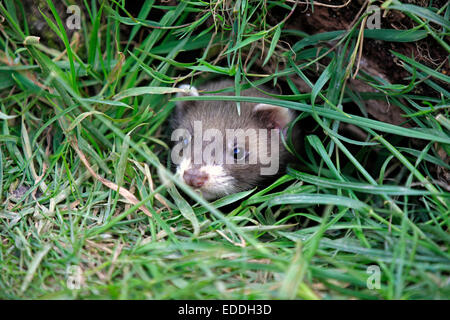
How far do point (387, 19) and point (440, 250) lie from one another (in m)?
2.08

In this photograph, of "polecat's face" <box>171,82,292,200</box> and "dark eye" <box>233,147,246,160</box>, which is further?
"dark eye" <box>233,147,246,160</box>

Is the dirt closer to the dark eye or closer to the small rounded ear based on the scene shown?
the small rounded ear

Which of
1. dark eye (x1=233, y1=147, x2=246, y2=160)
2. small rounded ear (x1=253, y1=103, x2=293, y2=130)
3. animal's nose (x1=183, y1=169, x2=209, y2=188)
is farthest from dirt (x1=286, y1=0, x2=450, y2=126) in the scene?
animal's nose (x1=183, y1=169, x2=209, y2=188)

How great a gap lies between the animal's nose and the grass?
16 centimetres

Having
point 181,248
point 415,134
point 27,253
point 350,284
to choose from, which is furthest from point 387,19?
point 27,253

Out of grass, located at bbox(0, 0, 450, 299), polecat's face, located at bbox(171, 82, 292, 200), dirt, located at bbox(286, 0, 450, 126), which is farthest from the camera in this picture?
polecat's face, located at bbox(171, 82, 292, 200)

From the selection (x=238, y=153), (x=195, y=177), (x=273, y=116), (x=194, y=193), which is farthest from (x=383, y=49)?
(x=194, y=193)

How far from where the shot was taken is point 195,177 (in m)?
3.48

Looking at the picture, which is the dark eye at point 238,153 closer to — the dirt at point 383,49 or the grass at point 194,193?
the grass at point 194,193

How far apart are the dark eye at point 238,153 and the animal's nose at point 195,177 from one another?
404 mm

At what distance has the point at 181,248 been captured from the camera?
2781 millimetres

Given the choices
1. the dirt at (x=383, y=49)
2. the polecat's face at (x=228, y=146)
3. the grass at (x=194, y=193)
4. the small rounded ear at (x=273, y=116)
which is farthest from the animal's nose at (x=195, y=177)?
the dirt at (x=383, y=49)

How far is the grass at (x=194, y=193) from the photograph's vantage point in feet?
8.26

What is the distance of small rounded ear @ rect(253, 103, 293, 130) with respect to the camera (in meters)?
3.86
